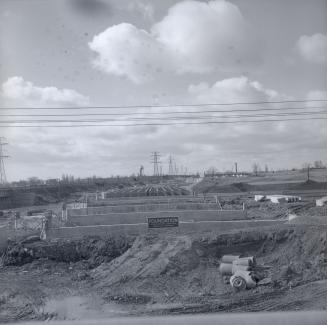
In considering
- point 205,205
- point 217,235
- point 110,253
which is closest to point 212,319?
point 217,235

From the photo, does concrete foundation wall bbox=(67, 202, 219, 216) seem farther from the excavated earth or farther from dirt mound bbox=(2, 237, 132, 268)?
the excavated earth

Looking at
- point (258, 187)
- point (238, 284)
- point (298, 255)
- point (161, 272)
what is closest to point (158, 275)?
point (161, 272)

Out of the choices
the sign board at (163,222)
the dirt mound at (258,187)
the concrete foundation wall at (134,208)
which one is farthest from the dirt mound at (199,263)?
Answer: the dirt mound at (258,187)

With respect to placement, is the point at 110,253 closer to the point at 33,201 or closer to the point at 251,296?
the point at 251,296

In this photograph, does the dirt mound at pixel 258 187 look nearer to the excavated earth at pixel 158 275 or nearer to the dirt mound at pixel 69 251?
the dirt mound at pixel 69 251

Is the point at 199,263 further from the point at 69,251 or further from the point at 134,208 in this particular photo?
the point at 134,208

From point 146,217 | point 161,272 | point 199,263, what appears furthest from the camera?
point 146,217
